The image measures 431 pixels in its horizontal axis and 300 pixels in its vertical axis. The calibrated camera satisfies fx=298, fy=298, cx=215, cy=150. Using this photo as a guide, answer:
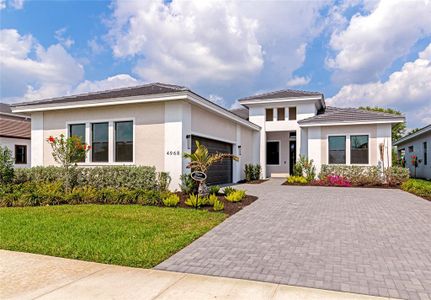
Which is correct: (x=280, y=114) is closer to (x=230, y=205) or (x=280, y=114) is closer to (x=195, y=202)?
(x=230, y=205)

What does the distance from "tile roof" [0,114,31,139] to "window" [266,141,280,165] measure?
19.2 metres

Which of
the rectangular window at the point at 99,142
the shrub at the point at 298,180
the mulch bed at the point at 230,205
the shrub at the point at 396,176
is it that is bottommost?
the mulch bed at the point at 230,205

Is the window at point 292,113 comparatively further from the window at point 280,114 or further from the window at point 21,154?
the window at point 21,154

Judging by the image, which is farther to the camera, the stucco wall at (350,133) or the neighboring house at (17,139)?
the neighboring house at (17,139)

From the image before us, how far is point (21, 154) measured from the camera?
23.7 meters

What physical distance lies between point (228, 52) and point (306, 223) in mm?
11558

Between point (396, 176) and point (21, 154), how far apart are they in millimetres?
26285

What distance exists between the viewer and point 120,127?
42.9 feet

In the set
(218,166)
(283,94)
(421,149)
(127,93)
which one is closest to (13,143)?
(127,93)

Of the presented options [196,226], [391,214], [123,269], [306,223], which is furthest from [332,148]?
[123,269]

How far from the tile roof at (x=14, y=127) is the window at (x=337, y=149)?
899 inches

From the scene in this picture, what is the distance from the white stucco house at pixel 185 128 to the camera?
12.0 metres

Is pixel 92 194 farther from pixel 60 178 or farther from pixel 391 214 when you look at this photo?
pixel 391 214

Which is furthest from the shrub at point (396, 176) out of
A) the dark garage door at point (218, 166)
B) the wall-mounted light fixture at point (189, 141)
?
the wall-mounted light fixture at point (189, 141)
